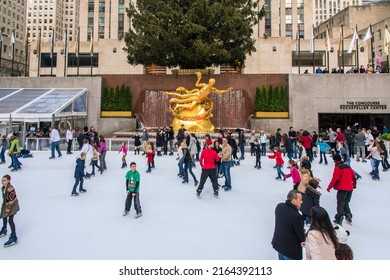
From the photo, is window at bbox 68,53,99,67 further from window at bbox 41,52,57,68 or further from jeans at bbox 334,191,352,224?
jeans at bbox 334,191,352,224

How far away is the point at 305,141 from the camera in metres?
13.6

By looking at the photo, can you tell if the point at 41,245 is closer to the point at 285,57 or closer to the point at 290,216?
the point at 290,216

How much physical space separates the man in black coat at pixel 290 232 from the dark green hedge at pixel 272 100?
2138 cm

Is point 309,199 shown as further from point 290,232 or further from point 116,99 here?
point 116,99

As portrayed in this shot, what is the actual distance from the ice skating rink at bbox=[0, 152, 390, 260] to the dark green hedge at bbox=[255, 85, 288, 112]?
44.9 ft

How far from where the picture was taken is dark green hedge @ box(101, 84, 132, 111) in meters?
24.9

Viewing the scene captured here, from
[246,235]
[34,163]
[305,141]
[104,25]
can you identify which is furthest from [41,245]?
[104,25]

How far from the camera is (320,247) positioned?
312 cm

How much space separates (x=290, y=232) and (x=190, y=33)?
77.1 ft

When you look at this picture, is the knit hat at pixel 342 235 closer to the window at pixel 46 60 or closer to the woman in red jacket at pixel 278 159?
the woman in red jacket at pixel 278 159

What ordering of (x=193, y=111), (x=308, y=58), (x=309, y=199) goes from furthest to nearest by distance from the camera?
(x=308, y=58), (x=193, y=111), (x=309, y=199)

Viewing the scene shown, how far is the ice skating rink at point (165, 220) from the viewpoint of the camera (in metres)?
5.25

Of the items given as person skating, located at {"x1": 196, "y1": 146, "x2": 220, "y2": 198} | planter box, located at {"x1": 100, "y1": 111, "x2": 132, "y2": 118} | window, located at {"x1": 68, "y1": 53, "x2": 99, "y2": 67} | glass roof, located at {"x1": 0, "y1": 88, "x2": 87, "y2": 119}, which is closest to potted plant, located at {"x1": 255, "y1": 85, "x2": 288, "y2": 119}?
planter box, located at {"x1": 100, "y1": 111, "x2": 132, "y2": 118}

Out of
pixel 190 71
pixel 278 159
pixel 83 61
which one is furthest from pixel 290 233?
pixel 83 61
